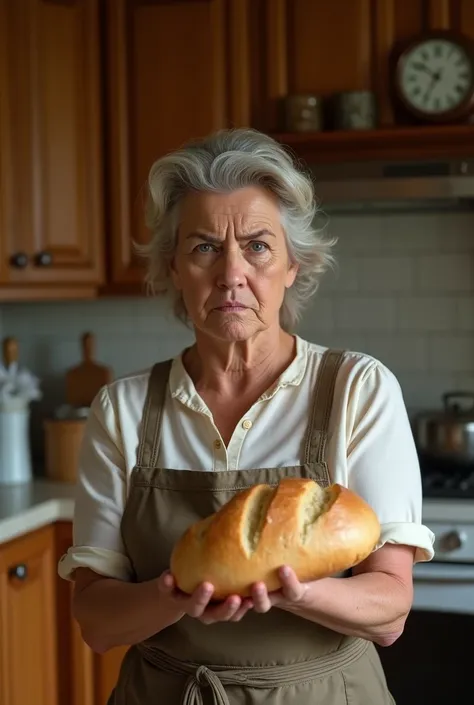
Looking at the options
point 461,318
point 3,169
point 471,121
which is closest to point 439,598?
point 461,318

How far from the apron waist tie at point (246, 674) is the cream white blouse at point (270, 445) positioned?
0.16 metres

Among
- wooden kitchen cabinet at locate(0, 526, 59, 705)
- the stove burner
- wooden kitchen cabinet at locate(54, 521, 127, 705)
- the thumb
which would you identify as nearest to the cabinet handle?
wooden kitchen cabinet at locate(0, 526, 59, 705)

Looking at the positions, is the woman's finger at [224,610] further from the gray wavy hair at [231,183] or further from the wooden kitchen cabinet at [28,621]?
the wooden kitchen cabinet at [28,621]

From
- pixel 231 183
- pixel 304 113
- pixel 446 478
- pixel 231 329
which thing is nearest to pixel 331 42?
pixel 304 113

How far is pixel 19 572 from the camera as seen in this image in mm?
2000

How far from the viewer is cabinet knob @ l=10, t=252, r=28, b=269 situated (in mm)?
2342

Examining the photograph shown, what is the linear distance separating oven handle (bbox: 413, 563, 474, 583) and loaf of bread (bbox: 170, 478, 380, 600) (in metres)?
1.02

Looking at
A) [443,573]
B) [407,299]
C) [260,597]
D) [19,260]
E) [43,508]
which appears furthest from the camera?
[407,299]

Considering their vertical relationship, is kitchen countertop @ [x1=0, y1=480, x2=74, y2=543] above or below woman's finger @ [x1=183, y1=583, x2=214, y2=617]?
below

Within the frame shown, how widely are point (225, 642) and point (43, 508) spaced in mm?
1035

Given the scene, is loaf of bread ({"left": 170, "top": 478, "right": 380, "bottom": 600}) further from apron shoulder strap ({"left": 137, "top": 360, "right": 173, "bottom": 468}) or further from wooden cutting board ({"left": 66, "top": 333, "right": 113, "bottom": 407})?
wooden cutting board ({"left": 66, "top": 333, "right": 113, "bottom": 407})

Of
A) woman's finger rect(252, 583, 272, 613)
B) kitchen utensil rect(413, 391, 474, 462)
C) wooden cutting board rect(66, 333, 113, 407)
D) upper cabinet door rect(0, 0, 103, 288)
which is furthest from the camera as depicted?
wooden cutting board rect(66, 333, 113, 407)

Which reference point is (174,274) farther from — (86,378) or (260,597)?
(86,378)

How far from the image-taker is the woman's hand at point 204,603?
36.5 inches
